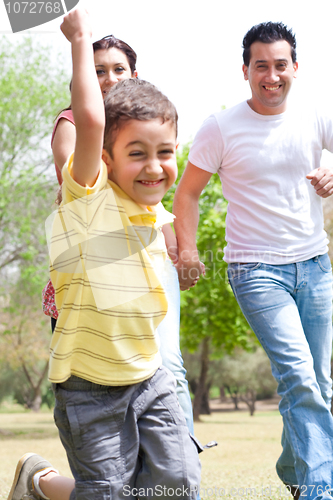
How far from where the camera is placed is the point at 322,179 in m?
3.14

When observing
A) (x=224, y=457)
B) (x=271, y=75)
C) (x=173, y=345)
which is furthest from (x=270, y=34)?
(x=224, y=457)

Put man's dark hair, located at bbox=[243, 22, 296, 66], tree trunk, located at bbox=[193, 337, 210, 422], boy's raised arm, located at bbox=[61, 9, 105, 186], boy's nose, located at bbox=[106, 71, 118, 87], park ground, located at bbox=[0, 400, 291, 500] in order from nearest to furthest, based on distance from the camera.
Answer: boy's raised arm, located at bbox=[61, 9, 105, 186]
boy's nose, located at bbox=[106, 71, 118, 87]
man's dark hair, located at bbox=[243, 22, 296, 66]
park ground, located at bbox=[0, 400, 291, 500]
tree trunk, located at bbox=[193, 337, 210, 422]

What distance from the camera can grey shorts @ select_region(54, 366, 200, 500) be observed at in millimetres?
2129

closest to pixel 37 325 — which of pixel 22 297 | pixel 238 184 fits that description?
pixel 22 297

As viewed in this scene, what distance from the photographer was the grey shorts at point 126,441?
213 centimetres

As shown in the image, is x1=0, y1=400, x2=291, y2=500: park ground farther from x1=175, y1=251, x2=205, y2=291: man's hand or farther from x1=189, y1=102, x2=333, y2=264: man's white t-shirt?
x1=189, y1=102, x2=333, y2=264: man's white t-shirt

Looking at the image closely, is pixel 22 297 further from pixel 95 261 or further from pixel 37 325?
pixel 95 261

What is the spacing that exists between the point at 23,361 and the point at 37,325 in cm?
246

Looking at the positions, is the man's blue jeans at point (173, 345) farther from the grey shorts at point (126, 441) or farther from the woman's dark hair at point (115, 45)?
the woman's dark hair at point (115, 45)

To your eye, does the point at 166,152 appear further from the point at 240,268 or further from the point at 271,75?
the point at 271,75

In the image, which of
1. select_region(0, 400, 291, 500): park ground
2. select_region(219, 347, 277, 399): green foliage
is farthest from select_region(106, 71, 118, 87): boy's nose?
select_region(219, 347, 277, 399): green foliage

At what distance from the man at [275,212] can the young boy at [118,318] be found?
1.05 m

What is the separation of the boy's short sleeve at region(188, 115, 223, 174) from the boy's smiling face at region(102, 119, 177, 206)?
127 cm

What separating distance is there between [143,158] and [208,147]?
1374mm
